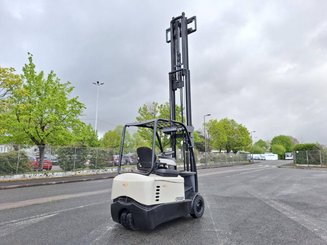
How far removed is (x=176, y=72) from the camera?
25.5 ft

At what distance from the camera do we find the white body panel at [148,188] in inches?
201

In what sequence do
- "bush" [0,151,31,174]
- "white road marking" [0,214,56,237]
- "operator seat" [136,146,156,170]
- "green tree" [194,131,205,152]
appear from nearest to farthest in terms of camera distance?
1. "white road marking" [0,214,56,237]
2. "operator seat" [136,146,156,170]
3. "bush" [0,151,31,174]
4. "green tree" [194,131,205,152]

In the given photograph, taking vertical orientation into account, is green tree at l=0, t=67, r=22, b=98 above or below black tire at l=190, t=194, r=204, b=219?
above

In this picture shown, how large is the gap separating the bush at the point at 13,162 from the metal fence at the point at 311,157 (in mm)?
34968

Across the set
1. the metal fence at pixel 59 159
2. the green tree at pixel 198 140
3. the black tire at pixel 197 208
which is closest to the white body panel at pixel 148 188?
the black tire at pixel 197 208

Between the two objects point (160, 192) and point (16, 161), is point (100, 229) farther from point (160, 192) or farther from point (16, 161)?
point (16, 161)

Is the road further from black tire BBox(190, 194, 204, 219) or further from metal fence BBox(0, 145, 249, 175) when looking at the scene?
metal fence BBox(0, 145, 249, 175)

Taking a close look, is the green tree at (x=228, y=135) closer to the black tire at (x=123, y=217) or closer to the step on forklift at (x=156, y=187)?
the step on forklift at (x=156, y=187)

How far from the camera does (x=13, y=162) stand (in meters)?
17.1

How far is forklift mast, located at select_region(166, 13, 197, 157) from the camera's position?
296 inches

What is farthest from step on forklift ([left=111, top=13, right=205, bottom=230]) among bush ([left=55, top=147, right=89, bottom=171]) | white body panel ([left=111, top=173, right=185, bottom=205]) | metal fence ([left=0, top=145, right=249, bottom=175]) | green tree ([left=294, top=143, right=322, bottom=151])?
green tree ([left=294, top=143, right=322, bottom=151])

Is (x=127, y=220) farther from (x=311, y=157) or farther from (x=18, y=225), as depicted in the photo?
(x=311, y=157)

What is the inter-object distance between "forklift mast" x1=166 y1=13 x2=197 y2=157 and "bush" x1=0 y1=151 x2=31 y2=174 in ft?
Answer: 46.9

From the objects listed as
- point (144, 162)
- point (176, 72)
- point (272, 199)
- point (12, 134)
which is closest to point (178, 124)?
point (144, 162)
